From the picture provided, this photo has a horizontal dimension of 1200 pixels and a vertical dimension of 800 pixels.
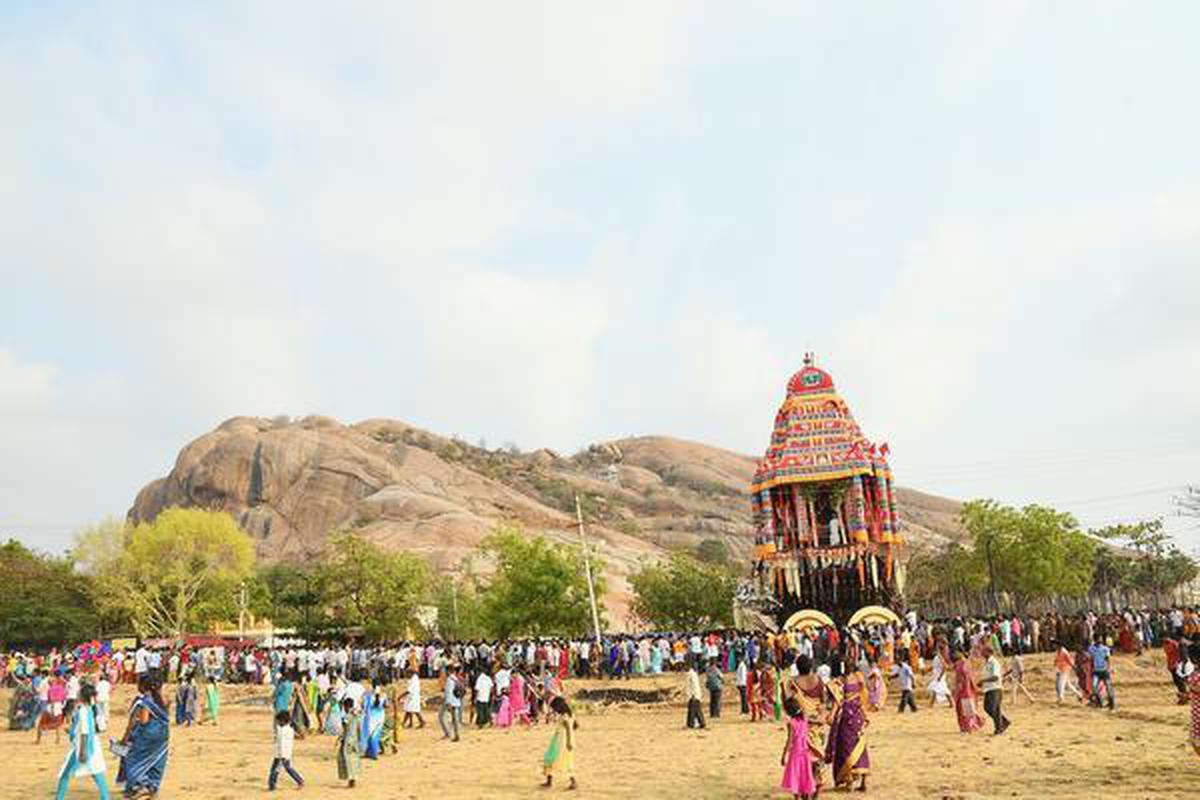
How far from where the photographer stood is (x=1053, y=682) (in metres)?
24.3

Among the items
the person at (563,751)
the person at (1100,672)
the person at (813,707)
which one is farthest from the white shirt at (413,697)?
the person at (1100,672)

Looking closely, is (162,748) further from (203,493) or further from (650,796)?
(203,493)

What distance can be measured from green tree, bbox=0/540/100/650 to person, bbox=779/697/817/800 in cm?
5246

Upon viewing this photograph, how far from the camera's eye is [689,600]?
53.3 meters

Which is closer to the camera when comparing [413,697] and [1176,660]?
[1176,660]

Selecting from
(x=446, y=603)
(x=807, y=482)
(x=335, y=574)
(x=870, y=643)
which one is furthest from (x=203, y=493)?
(x=870, y=643)

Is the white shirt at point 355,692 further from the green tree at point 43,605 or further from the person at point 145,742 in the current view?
the green tree at point 43,605

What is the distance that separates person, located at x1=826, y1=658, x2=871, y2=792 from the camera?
11602 mm

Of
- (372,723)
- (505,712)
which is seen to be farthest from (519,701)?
(372,723)

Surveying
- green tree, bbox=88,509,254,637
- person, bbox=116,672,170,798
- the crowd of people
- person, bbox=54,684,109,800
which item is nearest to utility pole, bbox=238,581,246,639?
green tree, bbox=88,509,254,637

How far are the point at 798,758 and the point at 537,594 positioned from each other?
107 feet

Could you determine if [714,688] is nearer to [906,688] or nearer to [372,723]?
[906,688]

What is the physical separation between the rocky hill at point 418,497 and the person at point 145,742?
55.4 m

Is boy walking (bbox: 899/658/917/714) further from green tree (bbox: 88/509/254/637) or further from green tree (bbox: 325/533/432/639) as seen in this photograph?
green tree (bbox: 88/509/254/637)
